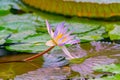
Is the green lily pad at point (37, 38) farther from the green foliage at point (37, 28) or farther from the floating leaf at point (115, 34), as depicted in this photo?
the floating leaf at point (115, 34)

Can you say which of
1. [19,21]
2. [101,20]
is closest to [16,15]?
[19,21]

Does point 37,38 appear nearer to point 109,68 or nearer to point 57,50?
point 57,50

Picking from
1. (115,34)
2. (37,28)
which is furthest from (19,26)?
(115,34)

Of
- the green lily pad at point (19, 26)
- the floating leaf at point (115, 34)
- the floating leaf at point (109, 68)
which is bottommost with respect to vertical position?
the floating leaf at point (109, 68)

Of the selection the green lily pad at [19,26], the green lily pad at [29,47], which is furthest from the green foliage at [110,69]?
the green lily pad at [19,26]

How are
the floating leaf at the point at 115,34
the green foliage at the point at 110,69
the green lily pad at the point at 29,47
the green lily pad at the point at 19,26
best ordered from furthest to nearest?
the green lily pad at the point at 19,26 < the floating leaf at the point at 115,34 < the green lily pad at the point at 29,47 < the green foliage at the point at 110,69

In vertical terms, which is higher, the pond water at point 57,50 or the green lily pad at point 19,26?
the green lily pad at point 19,26

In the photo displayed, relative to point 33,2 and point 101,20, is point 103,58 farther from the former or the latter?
point 33,2

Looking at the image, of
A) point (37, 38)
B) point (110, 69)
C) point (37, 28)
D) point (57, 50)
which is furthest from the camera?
point (37, 28)

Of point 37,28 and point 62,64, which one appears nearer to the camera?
point 62,64

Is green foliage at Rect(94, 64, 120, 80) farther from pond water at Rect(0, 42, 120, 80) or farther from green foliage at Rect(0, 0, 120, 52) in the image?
green foliage at Rect(0, 0, 120, 52)

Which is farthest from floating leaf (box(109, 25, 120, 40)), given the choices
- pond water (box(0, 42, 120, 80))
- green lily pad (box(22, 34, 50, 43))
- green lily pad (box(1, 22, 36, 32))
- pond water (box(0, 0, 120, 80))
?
green lily pad (box(1, 22, 36, 32))
